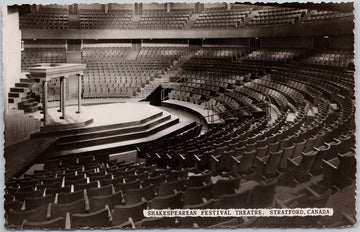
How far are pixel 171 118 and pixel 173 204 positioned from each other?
7.08 m

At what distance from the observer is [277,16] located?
15492mm

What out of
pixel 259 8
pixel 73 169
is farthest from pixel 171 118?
pixel 259 8

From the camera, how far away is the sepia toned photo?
364 cm

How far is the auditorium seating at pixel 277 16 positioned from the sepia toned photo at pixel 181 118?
8 centimetres

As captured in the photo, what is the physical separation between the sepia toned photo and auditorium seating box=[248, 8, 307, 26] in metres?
0.08

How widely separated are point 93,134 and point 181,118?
3870 millimetres

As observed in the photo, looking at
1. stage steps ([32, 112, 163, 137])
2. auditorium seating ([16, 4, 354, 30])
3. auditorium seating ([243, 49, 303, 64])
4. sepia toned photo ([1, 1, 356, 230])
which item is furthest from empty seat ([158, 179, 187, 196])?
auditorium seating ([16, 4, 354, 30])

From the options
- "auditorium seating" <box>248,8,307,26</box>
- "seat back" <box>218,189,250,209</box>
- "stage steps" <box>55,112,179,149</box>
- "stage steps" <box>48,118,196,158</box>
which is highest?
"auditorium seating" <box>248,8,307,26</box>

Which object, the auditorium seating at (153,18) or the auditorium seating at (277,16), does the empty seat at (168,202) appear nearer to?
the auditorium seating at (277,16)

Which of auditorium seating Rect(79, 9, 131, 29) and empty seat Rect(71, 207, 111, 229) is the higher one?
auditorium seating Rect(79, 9, 131, 29)

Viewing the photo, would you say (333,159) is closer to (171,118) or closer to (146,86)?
(171,118)

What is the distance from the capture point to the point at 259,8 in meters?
17.4

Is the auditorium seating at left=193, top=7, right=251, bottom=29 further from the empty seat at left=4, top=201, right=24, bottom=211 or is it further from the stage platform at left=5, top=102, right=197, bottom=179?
the empty seat at left=4, top=201, right=24, bottom=211

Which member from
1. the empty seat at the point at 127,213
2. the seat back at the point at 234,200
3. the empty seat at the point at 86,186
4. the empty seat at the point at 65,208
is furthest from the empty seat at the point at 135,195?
the seat back at the point at 234,200
